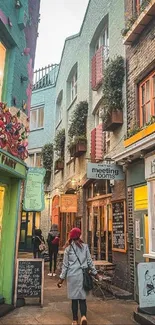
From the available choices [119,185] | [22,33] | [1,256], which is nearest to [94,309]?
[1,256]

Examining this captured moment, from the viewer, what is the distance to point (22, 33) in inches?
302

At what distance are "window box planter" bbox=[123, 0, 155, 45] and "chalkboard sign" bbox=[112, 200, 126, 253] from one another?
183 inches

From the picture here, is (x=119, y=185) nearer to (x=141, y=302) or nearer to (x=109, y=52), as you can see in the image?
(x=141, y=302)

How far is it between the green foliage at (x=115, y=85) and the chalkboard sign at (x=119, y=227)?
9.25 ft

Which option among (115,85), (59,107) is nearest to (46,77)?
(59,107)

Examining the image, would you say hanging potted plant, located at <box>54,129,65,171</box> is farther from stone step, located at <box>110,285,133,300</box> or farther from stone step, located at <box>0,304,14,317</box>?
stone step, located at <box>0,304,14,317</box>

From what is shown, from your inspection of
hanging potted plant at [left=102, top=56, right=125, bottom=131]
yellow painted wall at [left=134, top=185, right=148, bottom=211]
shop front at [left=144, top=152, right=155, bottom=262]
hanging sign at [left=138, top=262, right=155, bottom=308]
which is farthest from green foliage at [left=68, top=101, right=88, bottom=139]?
hanging sign at [left=138, top=262, right=155, bottom=308]

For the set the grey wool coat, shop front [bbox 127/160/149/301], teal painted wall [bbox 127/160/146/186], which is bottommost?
the grey wool coat

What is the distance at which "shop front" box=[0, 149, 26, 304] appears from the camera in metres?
6.39

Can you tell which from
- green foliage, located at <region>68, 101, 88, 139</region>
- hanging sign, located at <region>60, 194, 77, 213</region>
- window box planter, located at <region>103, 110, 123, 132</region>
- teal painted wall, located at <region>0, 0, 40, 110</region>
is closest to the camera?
teal painted wall, located at <region>0, 0, 40, 110</region>

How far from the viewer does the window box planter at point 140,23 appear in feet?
25.2

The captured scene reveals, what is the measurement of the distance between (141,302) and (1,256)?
2.98m

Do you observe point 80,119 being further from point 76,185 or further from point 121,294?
point 121,294

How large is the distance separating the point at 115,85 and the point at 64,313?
21.5 ft
